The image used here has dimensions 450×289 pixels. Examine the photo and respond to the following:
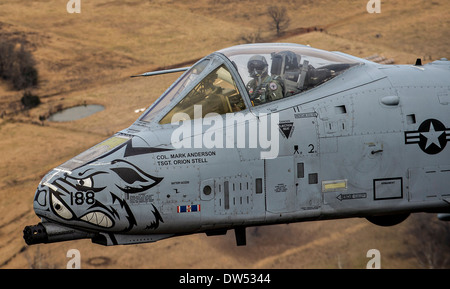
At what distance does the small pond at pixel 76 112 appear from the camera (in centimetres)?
6334

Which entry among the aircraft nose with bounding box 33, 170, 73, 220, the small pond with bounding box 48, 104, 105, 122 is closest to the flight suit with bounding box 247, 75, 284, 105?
the aircraft nose with bounding box 33, 170, 73, 220

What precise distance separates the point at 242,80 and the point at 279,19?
58.3 meters

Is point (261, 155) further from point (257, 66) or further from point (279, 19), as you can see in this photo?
point (279, 19)

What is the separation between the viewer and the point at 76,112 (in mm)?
64812

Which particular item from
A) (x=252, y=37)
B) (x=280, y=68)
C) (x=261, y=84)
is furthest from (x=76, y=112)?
(x=261, y=84)

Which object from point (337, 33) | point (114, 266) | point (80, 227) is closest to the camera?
point (80, 227)

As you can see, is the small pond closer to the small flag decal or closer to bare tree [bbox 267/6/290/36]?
bare tree [bbox 267/6/290/36]

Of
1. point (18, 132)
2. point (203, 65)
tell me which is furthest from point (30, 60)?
point (203, 65)

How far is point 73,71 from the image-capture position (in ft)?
235

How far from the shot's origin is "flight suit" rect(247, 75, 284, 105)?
1612 centimetres

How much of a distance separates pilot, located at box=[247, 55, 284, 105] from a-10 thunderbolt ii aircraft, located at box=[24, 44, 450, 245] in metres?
0.02

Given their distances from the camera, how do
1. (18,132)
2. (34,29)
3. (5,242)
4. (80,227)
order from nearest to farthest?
(80,227)
(5,242)
(18,132)
(34,29)

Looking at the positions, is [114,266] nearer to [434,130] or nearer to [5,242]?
[5,242]

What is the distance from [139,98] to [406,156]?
4826 cm
